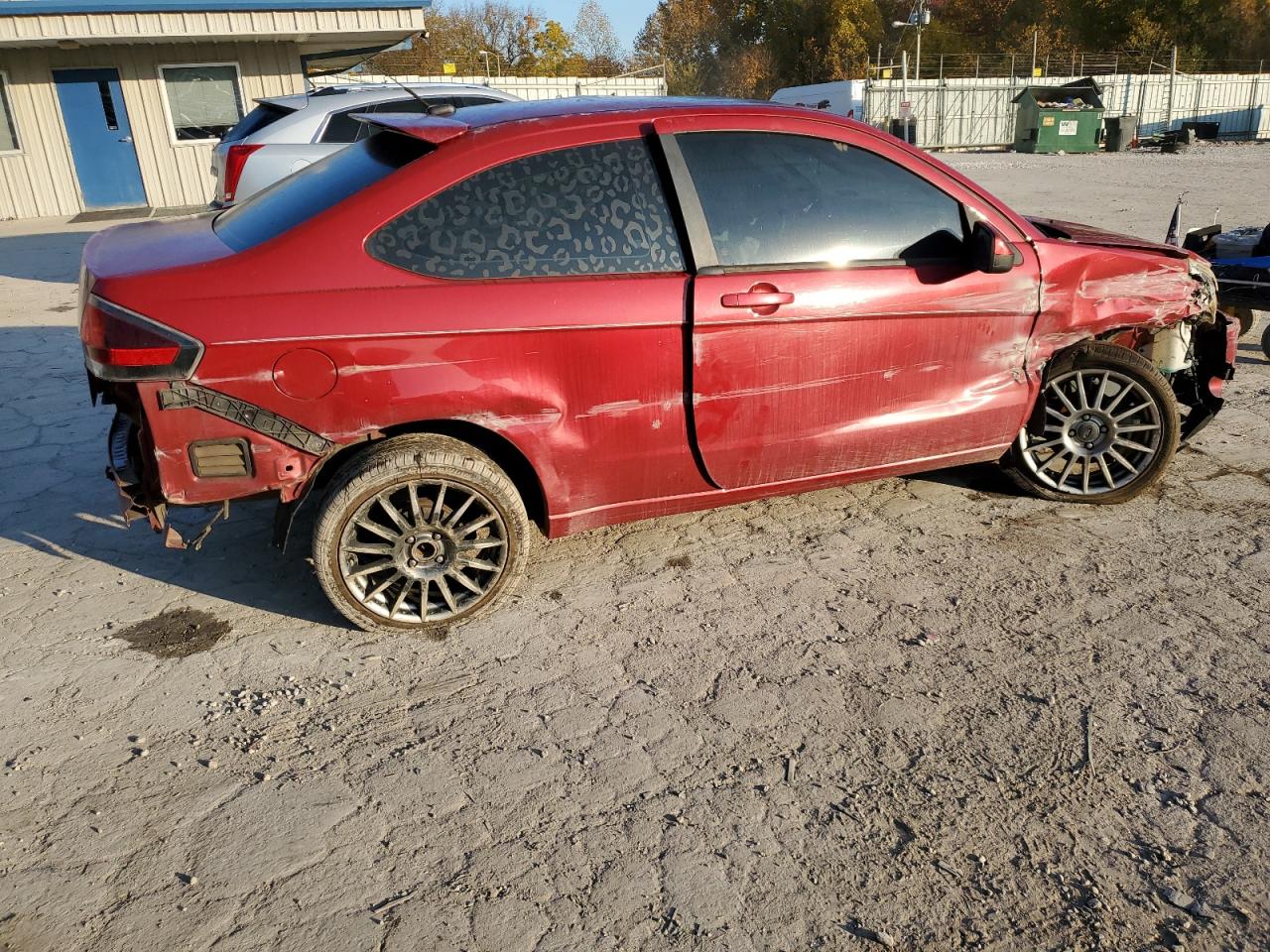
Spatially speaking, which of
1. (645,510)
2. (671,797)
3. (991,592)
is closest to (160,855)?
(671,797)

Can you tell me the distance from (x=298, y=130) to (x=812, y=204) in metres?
7.07

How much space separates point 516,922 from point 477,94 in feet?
29.2

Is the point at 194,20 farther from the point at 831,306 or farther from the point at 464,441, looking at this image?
the point at 831,306

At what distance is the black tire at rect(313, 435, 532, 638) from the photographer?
3.34 meters

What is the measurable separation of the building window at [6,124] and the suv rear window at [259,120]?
8.73 m

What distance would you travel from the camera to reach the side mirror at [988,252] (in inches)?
149

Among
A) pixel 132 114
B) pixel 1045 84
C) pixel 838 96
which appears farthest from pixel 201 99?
pixel 1045 84

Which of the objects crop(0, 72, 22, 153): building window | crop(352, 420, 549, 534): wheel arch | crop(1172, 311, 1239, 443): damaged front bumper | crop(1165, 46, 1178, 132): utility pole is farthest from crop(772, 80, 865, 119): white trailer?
crop(352, 420, 549, 534): wheel arch

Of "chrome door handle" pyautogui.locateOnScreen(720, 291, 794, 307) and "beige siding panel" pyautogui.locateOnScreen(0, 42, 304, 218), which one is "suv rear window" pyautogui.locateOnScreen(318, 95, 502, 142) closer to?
"chrome door handle" pyautogui.locateOnScreen(720, 291, 794, 307)

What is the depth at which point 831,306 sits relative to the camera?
12.0 ft

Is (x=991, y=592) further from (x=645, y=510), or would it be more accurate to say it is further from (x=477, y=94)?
(x=477, y=94)

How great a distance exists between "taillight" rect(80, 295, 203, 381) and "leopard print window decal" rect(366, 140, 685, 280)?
2.25 ft

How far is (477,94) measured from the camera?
31.8 feet

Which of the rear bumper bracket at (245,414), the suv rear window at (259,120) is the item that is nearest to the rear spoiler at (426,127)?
the rear bumper bracket at (245,414)
